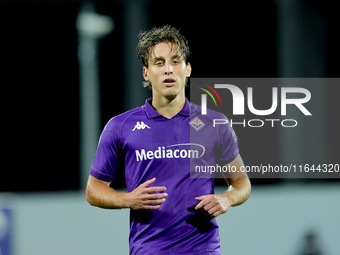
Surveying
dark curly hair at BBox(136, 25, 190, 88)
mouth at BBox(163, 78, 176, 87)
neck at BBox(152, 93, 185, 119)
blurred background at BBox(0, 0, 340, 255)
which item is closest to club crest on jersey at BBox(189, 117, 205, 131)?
neck at BBox(152, 93, 185, 119)

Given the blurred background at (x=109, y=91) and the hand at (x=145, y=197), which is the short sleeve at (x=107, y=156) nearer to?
the hand at (x=145, y=197)

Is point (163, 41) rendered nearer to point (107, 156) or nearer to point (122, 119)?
point (122, 119)

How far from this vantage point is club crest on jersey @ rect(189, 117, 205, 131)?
8.32 feet

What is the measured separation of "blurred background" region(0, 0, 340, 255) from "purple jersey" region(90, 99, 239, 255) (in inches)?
83.7

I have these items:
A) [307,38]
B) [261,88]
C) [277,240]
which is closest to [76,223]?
[277,240]

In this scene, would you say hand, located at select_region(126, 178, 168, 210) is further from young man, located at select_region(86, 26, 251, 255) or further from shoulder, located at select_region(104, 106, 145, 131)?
shoulder, located at select_region(104, 106, 145, 131)

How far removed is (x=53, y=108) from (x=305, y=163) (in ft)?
8.62

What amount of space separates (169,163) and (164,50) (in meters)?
0.63

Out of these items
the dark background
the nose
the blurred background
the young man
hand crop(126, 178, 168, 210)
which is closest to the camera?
hand crop(126, 178, 168, 210)

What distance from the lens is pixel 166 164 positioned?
7.90 feet

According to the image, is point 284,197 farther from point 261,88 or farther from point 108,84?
Answer: point 108,84

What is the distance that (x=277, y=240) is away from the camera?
452 centimetres

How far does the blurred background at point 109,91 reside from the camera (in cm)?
463

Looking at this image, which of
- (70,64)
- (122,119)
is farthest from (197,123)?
(70,64)
